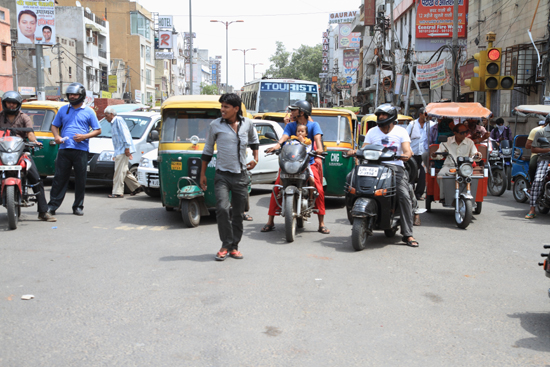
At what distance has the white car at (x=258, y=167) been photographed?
11.5 metres

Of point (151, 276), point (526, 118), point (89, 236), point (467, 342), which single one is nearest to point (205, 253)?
point (151, 276)

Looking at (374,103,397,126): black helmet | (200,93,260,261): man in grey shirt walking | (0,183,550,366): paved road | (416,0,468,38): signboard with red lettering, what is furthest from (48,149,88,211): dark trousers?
(416,0,468,38): signboard with red lettering

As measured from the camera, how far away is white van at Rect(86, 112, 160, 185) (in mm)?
12430

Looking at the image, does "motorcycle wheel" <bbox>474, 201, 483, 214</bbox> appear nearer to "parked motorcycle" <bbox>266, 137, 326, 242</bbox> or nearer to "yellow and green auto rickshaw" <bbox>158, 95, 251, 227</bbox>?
"parked motorcycle" <bbox>266, 137, 326, 242</bbox>

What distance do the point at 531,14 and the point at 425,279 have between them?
716 inches

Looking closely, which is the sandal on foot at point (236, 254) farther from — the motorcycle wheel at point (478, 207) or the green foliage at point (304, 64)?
the green foliage at point (304, 64)

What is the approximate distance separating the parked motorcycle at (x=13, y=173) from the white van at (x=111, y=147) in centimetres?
335

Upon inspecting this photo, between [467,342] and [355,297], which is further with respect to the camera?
[355,297]

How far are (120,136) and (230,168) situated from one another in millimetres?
5944

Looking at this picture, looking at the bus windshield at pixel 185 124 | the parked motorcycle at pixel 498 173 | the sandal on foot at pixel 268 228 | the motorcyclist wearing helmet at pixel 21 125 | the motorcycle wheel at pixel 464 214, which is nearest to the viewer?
the sandal on foot at pixel 268 228

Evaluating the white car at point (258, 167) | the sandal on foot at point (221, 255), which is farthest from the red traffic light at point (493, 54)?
the sandal on foot at point (221, 255)

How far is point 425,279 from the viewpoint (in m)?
5.94

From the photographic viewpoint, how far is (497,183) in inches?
541

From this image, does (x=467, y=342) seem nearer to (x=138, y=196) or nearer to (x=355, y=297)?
(x=355, y=297)
